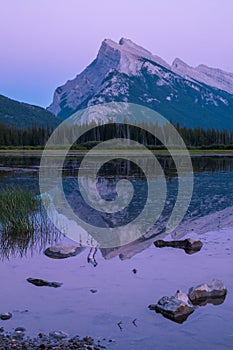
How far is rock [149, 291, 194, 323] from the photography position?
1249cm

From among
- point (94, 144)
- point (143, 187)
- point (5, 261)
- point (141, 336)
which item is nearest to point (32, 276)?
point (5, 261)

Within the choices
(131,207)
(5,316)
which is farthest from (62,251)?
(131,207)

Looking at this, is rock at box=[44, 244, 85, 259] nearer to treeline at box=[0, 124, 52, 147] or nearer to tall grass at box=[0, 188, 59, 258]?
tall grass at box=[0, 188, 59, 258]

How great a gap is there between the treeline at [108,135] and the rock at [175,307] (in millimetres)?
156912

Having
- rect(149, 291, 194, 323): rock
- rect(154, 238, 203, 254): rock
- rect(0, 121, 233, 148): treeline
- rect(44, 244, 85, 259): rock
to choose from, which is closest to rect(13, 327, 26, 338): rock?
rect(149, 291, 194, 323): rock

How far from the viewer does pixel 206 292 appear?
14.0 meters

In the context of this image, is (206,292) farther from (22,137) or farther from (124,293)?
(22,137)

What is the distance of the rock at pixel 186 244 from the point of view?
776 inches

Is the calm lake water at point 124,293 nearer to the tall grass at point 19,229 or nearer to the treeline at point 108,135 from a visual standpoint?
the tall grass at point 19,229

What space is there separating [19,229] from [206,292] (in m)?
10.6

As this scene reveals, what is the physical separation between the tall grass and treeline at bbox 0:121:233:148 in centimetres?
14454

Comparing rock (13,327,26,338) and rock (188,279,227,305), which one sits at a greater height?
rock (188,279,227,305)

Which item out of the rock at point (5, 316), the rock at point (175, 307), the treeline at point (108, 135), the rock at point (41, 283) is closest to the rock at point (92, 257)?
the rock at point (41, 283)

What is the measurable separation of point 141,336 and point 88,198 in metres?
24.4
